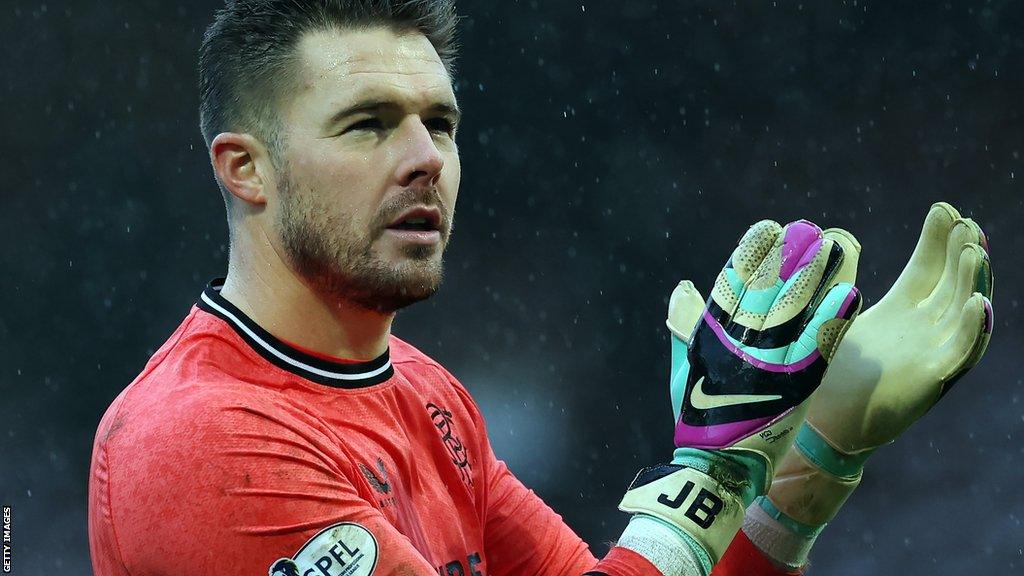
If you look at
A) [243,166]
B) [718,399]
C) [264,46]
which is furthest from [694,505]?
[264,46]

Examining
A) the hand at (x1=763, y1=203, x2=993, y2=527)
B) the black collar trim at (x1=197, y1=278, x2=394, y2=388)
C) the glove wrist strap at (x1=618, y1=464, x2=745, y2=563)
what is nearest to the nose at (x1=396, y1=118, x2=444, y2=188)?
the black collar trim at (x1=197, y1=278, x2=394, y2=388)

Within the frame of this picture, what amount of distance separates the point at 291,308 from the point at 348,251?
0.15 meters

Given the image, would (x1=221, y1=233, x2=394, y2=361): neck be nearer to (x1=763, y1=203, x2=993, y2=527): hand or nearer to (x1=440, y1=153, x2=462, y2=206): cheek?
(x1=440, y1=153, x2=462, y2=206): cheek

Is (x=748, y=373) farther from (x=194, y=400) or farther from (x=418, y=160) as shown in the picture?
(x=194, y=400)

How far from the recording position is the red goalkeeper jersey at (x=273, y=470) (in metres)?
2.11

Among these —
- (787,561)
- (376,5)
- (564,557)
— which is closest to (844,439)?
(787,561)

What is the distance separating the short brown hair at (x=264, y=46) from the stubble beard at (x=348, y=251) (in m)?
0.13

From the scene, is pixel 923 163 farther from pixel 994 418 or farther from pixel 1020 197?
pixel 994 418

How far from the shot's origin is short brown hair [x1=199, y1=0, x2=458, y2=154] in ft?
8.11

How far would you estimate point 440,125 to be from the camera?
2.58m

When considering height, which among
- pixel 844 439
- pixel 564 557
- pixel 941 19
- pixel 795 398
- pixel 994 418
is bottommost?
pixel 994 418

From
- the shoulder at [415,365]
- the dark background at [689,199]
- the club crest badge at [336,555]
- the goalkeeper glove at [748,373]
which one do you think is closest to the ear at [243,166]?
the shoulder at [415,365]

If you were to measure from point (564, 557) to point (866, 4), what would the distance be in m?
3.23

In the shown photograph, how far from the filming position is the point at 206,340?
2389mm
